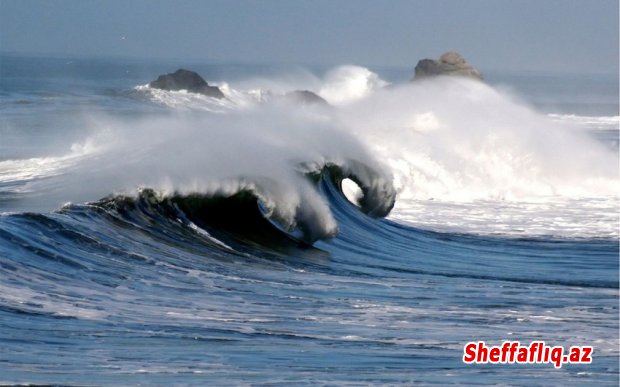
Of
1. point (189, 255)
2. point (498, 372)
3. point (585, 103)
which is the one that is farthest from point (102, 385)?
point (585, 103)

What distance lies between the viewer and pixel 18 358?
683 cm

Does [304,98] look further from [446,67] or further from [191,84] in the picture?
[191,84]

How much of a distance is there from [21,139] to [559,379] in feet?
83.0

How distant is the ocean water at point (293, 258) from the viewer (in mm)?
7250

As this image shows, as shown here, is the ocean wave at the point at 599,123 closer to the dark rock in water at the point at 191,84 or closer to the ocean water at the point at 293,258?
the dark rock in water at the point at 191,84

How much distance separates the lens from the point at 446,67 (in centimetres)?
5350

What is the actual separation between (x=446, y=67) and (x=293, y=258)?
41749 millimetres

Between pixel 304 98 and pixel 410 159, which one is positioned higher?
pixel 304 98

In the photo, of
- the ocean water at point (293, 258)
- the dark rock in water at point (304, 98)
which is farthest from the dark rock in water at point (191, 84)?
the ocean water at point (293, 258)

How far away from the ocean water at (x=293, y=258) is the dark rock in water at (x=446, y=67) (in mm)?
24689

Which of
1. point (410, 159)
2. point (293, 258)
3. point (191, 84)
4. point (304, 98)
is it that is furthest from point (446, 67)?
point (293, 258)

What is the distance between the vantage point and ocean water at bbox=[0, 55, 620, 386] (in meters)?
7.25

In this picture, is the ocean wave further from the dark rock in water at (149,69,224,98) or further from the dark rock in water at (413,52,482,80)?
the dark rock in water at (149,69,224,98)

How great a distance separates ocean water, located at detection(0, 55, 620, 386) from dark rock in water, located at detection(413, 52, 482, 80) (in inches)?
972
